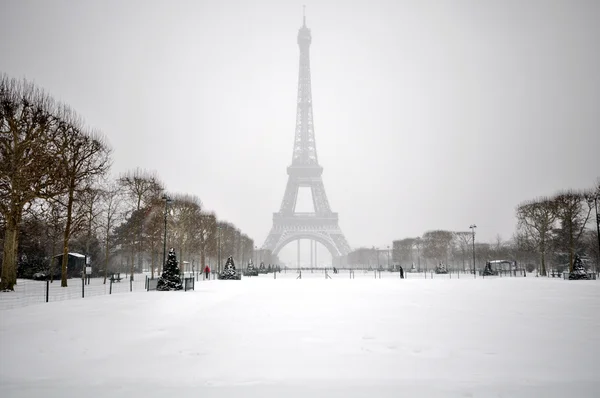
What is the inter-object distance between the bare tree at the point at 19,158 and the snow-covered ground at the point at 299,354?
40.1ft

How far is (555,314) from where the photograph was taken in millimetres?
14805

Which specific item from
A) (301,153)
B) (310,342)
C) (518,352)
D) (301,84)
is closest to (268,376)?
(310,342)

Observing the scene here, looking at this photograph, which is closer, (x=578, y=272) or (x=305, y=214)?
(x=578, y=272)

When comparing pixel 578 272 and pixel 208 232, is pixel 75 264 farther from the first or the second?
pixel 578 272

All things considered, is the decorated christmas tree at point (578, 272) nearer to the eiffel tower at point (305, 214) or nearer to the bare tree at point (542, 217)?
the bare tree at point (542, 217)

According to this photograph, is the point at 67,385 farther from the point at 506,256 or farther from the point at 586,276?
the point at 506,256

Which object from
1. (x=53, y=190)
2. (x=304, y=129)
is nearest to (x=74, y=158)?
(x=53, y=190)

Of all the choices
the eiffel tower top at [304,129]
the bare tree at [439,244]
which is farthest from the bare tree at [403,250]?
the eiffel tower top at [304,129]

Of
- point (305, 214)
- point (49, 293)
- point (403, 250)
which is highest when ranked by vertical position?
point (305, 214)

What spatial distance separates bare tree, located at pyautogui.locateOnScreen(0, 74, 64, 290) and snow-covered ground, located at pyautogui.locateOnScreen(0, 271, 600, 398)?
1222 centimetres

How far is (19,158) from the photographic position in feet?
77.8

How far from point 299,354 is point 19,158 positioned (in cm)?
2295

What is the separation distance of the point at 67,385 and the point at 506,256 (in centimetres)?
9495

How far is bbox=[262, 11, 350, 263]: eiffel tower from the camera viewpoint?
10538 centimetres
